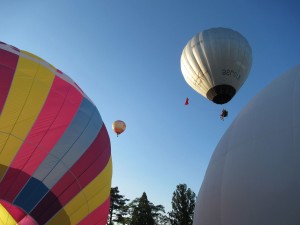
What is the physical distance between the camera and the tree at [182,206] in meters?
31.4

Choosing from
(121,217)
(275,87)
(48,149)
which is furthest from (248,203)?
(121,217)

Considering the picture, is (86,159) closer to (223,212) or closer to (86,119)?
(86,119)

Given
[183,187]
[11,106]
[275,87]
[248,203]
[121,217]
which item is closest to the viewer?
[248,203]

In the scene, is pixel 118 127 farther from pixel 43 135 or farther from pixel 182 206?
pixel 182 206

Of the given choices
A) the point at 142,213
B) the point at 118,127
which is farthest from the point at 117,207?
the point at 118,127

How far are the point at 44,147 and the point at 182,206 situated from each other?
2837cm

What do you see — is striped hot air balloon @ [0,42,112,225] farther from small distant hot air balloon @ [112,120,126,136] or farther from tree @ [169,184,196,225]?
tree @ [169,184,196,225]

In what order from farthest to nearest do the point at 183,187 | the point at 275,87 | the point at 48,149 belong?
the point at 183,187, the point at 48,149, the point at 275,87

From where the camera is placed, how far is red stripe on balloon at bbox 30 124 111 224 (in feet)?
19.6

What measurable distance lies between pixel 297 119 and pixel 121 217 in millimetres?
35885

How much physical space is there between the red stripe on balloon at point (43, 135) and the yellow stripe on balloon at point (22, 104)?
4.5 inches

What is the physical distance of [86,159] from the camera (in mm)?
6680

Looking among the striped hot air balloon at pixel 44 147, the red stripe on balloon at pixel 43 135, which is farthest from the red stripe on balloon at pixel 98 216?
the red stripe on balloon at pixel 43 135

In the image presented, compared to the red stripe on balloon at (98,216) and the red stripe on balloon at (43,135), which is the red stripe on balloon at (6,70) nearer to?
the red stripe on balloon at (43,135)
